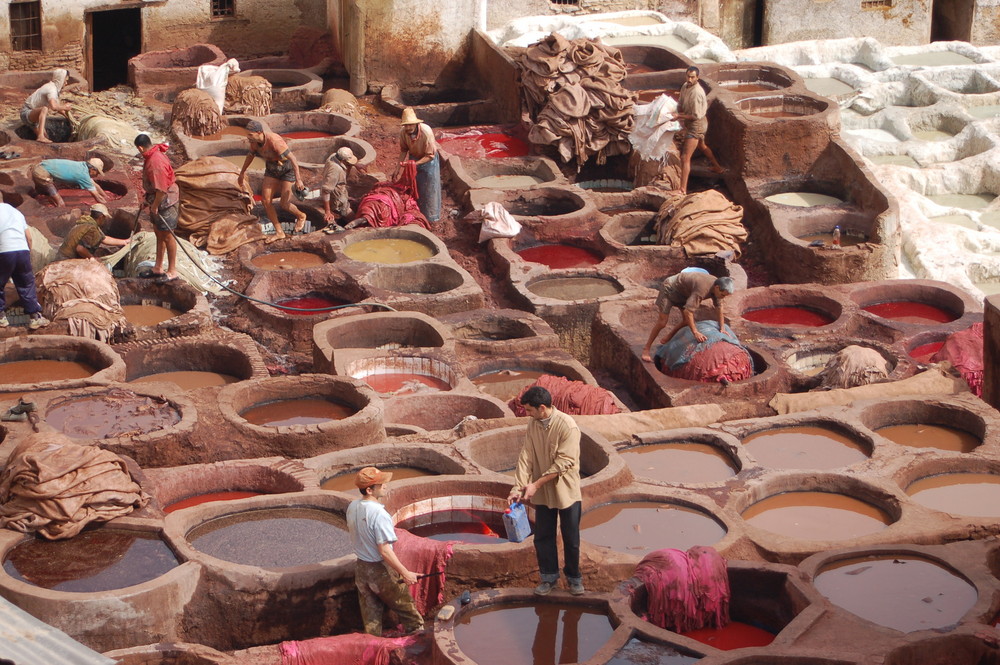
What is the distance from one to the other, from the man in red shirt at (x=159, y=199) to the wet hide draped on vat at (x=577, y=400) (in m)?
4.13

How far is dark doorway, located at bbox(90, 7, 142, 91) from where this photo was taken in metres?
25.1


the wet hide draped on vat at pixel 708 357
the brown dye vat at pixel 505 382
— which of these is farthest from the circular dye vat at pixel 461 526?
the wet hide draped on vat at pixel 708 357

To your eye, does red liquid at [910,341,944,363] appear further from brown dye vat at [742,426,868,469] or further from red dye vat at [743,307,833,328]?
brown dye vat at [742,426,868,469]

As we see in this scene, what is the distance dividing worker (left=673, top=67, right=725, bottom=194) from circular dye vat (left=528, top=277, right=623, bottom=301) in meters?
2.71

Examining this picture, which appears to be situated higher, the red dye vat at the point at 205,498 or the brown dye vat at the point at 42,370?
the brown dye vat at the point at 42,370

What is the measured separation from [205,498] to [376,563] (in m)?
2.29

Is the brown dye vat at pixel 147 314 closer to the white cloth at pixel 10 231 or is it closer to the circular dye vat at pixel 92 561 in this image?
the white cloth at pixel 10 231

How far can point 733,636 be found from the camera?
33.1 feet

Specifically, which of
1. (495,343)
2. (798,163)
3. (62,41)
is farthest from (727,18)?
(495,343)

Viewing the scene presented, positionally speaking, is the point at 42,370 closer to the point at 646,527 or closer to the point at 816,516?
the point at 646,527

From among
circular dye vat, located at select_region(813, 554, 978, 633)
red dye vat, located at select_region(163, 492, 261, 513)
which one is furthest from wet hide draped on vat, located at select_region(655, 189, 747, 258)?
red dye vat, located at select_region(163, 492, 261, 513)

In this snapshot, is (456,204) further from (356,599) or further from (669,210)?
(356,599)

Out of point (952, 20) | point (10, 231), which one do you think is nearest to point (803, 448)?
point (10, 231)

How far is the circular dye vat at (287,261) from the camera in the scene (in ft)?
55.0
